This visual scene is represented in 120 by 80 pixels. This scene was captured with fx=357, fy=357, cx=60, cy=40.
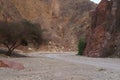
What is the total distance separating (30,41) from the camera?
49625 mm

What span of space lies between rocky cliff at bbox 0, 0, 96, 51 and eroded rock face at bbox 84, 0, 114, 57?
33322 mm

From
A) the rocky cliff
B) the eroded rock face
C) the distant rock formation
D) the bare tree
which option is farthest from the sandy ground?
the rocky cliff

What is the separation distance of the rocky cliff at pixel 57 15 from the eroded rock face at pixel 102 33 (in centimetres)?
3332

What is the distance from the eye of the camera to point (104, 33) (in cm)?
5300

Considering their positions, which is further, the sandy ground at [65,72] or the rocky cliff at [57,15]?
the rocky cliff at [57,15]

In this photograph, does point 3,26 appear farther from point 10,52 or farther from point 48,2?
point 48,2

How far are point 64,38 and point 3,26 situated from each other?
65206 mm

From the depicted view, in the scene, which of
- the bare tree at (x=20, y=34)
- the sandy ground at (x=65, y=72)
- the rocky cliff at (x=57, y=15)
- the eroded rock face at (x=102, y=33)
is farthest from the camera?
the rocky cliff at (x=57, y=15)

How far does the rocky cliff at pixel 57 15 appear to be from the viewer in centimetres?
9419

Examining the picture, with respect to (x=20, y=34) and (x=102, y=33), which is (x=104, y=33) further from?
(x=20, y=34)

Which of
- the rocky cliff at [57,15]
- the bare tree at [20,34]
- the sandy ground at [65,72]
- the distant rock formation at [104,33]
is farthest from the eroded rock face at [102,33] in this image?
the rocky cliff at [57,15]

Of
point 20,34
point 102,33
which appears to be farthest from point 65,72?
point 102,33

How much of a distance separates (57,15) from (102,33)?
218 ft

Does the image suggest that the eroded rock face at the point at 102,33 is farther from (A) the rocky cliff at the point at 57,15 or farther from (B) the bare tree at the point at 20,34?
(A) the rocky cliff at the point at 57,15
